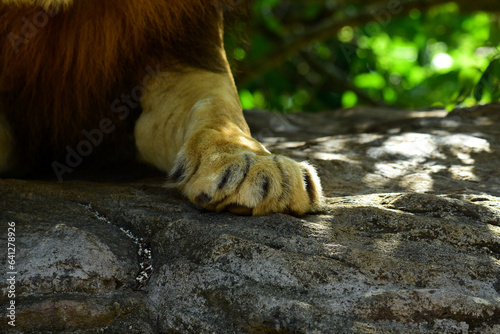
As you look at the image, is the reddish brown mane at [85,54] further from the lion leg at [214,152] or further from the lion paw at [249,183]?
the lion paw at [249,183]

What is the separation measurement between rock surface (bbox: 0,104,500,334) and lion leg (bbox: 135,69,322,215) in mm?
65

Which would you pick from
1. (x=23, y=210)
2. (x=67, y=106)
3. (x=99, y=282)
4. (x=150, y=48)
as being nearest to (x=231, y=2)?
(x=150, y=48)

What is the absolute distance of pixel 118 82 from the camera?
2633mm

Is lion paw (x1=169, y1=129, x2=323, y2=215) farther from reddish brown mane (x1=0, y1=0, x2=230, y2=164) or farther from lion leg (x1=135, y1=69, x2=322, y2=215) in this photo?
reddish brown mane (x1=0, y1=0, x2=230, y2=164)

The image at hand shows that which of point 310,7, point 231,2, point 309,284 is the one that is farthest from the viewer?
point 310,7

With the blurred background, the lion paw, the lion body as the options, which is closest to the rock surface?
the lion paw

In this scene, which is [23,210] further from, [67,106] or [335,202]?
[335,202]

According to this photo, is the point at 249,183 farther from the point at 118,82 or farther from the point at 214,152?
the point at 118,82

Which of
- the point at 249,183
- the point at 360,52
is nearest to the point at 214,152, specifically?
the point at 249,183

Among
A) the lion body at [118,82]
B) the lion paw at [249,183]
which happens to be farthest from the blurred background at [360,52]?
the lion paw at [249,183]

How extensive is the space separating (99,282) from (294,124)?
2.71 metres

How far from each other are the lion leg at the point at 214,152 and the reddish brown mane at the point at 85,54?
139mm

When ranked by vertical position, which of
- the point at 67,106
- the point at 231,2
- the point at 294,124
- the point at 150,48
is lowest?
the point at 294,124

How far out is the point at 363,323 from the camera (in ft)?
4.41
